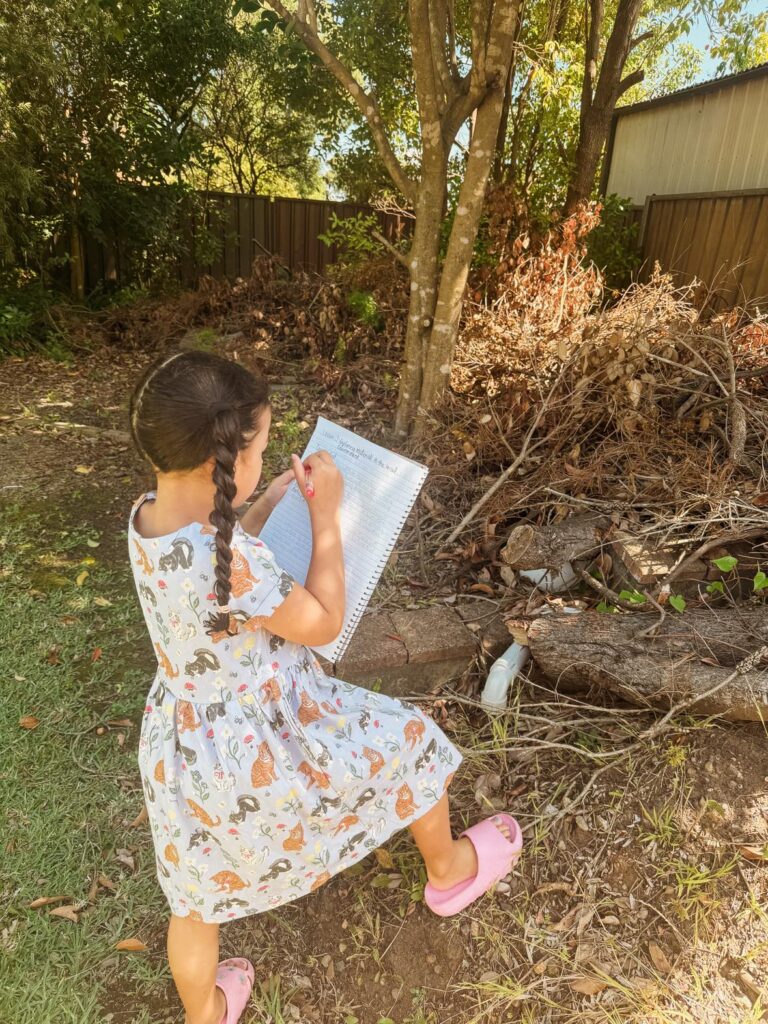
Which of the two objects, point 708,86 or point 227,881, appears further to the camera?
point 708,86

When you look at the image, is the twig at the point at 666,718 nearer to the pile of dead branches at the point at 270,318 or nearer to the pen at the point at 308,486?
the pen at the point at 308,486

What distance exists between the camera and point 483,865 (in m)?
1.84

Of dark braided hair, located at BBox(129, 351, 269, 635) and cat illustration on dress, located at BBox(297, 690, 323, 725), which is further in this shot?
cat illustration on dress, located at BBox(297, 690, 323, 725)

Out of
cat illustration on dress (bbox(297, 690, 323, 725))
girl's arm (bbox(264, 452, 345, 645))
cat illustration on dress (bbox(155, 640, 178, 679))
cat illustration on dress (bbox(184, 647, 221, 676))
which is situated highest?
girl's arm (bbox(264, 452, 345, 645))

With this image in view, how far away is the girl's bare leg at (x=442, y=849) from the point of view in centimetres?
167

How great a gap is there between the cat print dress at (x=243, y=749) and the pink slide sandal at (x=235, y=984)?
359 mm

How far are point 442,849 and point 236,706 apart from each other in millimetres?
755

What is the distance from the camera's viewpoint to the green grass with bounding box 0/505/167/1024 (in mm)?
1767

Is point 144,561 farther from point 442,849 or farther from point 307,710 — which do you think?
point 442,849

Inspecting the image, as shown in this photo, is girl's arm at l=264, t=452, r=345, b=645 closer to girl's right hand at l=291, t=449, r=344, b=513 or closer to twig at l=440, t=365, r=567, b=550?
girl's right hand at l=291, t=449, r=344, b=513

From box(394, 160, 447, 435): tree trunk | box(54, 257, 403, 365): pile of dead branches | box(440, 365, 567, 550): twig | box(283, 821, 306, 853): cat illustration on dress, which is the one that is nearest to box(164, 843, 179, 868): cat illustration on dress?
box(283, 821, 306, 853): cat illustration on dress

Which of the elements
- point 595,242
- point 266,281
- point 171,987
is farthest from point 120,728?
point 595,242

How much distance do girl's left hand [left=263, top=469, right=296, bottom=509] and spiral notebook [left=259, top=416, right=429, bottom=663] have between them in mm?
14

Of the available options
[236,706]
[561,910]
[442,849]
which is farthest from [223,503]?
[561,910]
